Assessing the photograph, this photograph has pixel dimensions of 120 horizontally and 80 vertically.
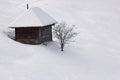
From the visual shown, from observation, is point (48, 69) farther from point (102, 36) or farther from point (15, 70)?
point (102, 36)

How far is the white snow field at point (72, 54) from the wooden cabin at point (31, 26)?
1.29 meters

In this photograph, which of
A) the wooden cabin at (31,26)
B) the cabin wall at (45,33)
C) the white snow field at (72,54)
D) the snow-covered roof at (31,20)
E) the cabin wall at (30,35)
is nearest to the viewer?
the white snow field at (72,54)

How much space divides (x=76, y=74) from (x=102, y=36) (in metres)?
18.8

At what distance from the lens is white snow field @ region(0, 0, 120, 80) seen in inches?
856

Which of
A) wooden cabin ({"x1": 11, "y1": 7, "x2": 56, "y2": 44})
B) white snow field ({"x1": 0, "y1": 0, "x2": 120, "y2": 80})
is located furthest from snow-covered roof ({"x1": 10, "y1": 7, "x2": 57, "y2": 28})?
white snow field ({"x1": 0, "y1": 0, "x2": 120, "y2": 80})

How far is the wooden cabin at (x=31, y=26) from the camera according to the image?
87.7ft

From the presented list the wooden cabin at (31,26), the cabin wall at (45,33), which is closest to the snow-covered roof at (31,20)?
the wooden cabin at (31,26)

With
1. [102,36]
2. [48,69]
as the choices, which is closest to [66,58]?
[48,69]

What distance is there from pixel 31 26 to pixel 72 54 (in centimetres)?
524

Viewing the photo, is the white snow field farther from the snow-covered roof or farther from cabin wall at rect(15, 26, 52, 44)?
the snow-covered roof

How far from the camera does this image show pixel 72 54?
28.4 meters

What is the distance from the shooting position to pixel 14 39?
27.9m

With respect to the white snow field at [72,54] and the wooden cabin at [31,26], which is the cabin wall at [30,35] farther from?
the white snow field at [72,54]

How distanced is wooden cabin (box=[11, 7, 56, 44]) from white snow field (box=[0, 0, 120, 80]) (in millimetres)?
1291
